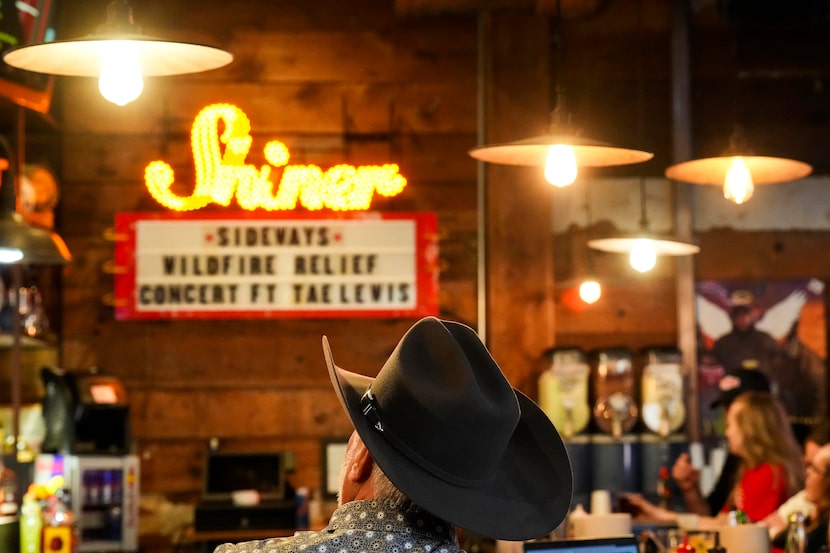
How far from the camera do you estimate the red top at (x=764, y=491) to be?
558cm

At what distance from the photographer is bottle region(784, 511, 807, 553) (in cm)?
425

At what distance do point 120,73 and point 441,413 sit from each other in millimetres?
1929

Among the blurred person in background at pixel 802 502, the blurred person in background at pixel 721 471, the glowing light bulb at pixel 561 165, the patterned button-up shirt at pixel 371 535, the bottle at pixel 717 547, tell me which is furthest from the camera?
the blurred person in background at pixel 721 471

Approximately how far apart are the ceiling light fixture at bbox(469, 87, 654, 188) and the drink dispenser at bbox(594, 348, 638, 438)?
1.80 metres

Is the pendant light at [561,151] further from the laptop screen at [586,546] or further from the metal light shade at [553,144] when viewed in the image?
the laptop screen at [586,546]

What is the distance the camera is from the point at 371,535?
180cm

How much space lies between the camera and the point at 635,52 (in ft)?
21.7

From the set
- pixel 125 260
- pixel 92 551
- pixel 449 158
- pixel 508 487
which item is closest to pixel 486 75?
pixel 449 158

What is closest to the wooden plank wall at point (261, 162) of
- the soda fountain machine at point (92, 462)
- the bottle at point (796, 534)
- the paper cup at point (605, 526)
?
the soda fountain machine at point (92, 462)

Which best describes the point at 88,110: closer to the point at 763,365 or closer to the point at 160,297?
the point at 160,297

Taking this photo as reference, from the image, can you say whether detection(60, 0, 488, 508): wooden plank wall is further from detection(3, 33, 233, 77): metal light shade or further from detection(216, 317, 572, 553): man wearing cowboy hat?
detection(216, 317, 572, 553): man wearing cowboy hat

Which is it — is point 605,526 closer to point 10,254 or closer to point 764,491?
point 764,491

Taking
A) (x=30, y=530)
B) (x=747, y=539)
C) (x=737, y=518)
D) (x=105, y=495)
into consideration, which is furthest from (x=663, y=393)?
(x=30, y=530)

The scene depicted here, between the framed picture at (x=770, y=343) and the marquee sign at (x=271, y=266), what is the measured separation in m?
1.41
